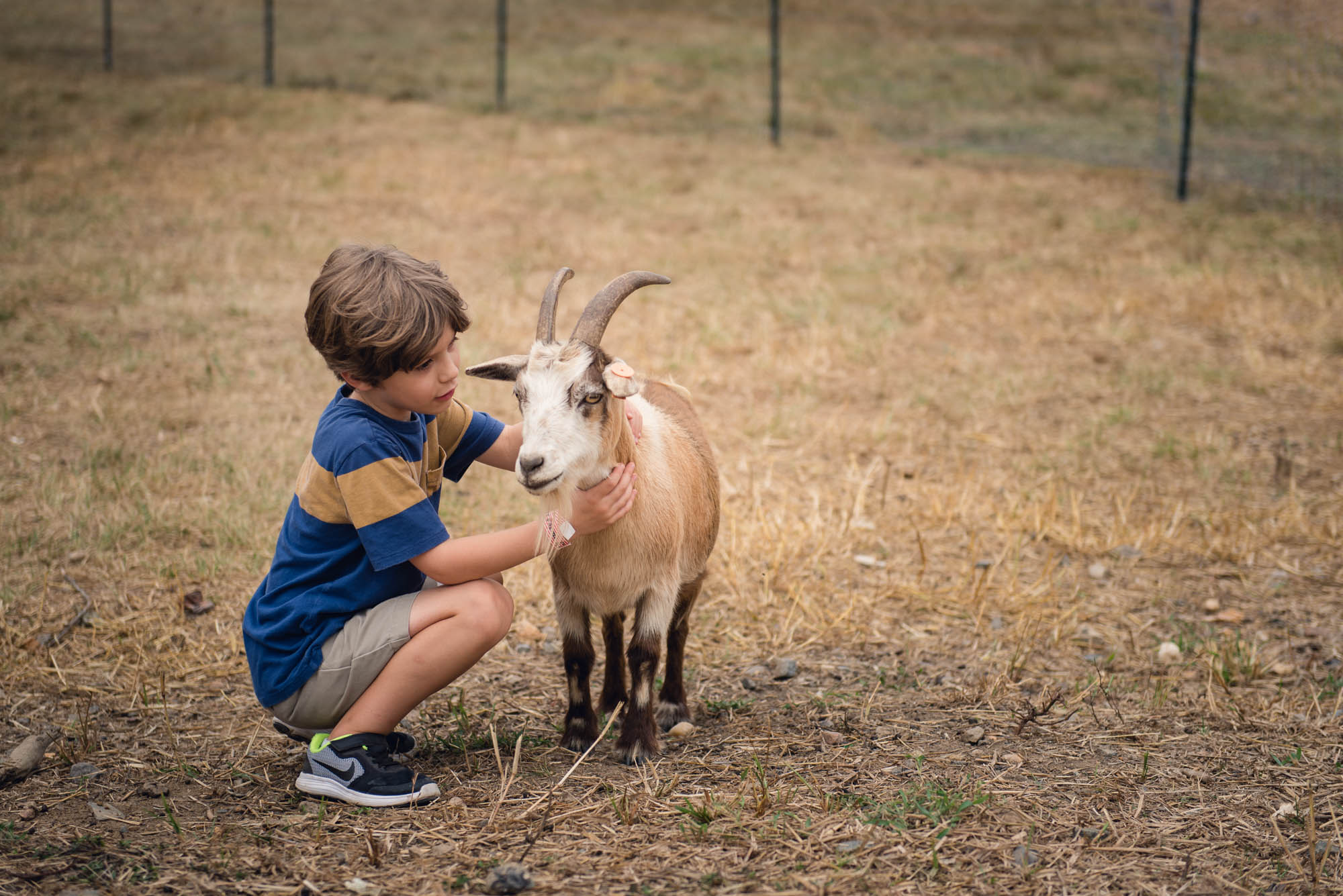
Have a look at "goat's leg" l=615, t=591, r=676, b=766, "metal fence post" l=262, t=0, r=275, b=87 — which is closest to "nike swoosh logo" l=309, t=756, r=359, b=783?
"goat's leg" l=615, t=591, r=676, b=766

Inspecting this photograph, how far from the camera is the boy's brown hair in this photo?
2.83m

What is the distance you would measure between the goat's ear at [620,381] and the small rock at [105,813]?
171 cm

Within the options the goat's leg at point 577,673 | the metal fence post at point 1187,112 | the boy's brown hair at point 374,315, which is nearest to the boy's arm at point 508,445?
the goat's leg at point 577,673

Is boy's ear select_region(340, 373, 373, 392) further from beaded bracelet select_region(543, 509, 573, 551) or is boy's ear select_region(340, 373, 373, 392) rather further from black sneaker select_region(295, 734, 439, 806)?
black sneaker select_region(295, 734, 439, 806)

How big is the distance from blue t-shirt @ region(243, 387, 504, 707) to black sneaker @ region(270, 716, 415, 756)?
0.15 m

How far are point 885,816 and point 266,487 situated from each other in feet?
11.5

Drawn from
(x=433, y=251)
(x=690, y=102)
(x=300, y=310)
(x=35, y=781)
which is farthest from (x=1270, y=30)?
(x=35, y=781)

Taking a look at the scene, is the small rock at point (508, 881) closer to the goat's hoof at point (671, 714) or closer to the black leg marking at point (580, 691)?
the black leg marking at point (580, 691)

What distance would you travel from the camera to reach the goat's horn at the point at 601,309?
10.1ft

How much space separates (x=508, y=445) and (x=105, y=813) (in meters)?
1.48

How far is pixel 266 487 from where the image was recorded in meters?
5.22

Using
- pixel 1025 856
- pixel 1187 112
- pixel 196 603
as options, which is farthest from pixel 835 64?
pixel 1025 856

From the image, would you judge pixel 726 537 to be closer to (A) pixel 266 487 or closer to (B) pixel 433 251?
(A) pixel 266 487

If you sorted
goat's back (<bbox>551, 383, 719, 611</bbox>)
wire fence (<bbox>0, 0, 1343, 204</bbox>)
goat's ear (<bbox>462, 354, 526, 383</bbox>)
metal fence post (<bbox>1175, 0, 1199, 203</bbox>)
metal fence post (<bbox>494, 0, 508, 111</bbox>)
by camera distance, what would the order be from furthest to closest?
metal fence post (<bbox>494, 0, 508, 111</bbox>), wire fence (<bbox>0, 0, 1343, 204</bbox>), metal fence post (<bbox>1175, 0, 1199, 203</bbox>), goat's back (<bbox>551, 383, 719, 611</bbox>), goat's ear (<bbox>462, 354, 526, 383</bbox>)
